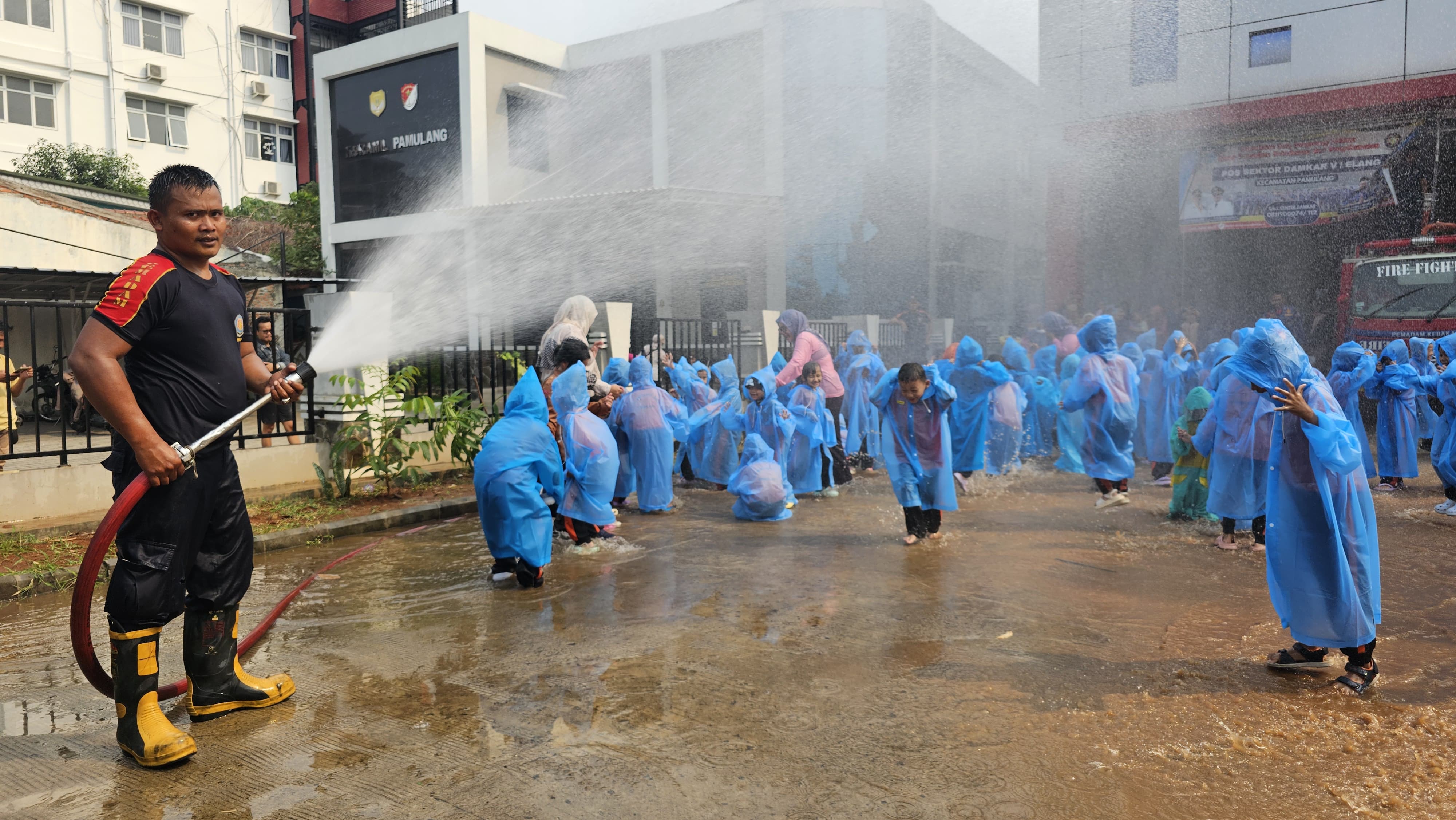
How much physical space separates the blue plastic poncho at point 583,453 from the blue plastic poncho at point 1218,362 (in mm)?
4025

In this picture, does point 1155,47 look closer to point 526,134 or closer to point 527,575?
point 526,134

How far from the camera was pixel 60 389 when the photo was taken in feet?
22.4

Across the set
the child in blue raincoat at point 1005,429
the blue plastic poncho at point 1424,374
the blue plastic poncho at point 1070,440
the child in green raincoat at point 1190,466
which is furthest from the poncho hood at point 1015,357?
the blue plastic poncho at point 1424,374

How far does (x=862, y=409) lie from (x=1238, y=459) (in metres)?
5.09

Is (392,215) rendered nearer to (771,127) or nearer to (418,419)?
(771,127)

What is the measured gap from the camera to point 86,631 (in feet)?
10.1

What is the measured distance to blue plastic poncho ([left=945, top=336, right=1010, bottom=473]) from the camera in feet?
28.6

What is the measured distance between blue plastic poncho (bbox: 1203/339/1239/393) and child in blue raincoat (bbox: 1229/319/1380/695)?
4.86 feet

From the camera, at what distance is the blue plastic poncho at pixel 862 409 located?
10.9m

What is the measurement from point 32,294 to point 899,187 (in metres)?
19.9

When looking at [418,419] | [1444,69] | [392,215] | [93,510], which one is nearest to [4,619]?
[93,510]

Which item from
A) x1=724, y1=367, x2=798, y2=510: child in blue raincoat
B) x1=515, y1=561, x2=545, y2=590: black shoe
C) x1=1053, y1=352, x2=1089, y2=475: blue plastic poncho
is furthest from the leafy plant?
x1=1053, y1=352, x2=1089, y2=475: blue plastic poncho

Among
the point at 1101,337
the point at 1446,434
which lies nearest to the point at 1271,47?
the point at 1446,434

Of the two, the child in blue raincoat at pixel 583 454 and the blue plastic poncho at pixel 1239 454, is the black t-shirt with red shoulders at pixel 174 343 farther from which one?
the blue plastic poncho at pixel 1239 454
